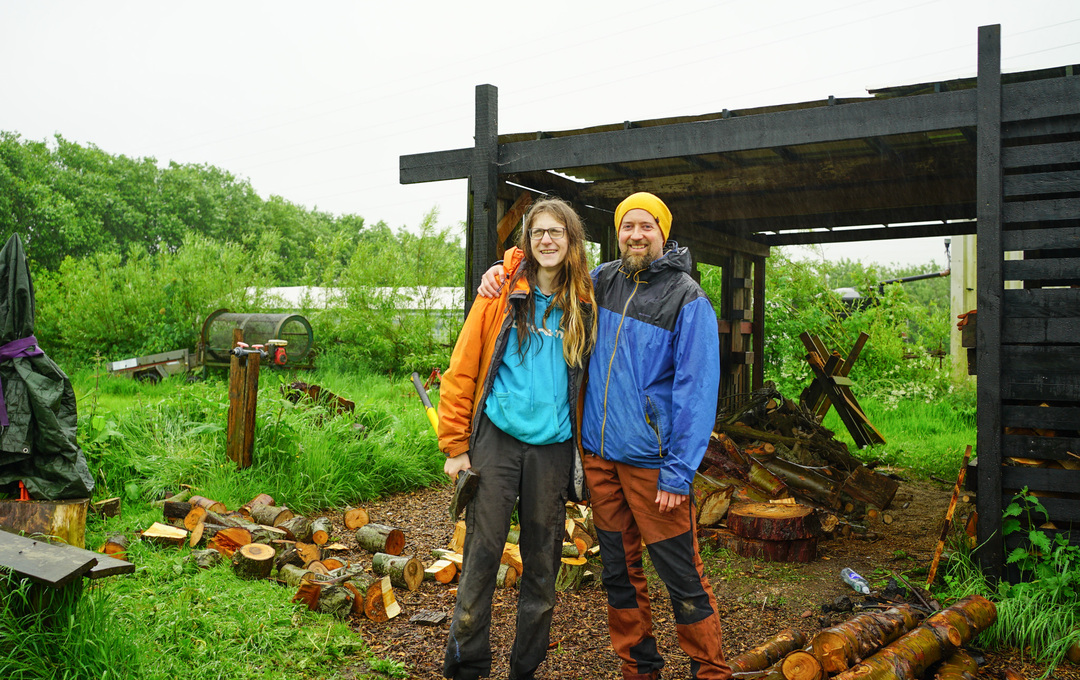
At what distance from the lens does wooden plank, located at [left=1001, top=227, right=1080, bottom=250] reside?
3744mm

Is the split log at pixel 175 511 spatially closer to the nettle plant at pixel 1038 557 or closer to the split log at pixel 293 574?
the split log at pixel 293 574

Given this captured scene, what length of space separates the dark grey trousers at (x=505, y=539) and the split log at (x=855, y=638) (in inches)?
43.0

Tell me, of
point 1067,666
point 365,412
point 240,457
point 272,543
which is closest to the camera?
point 1067,666

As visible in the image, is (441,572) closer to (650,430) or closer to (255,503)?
(255,503)

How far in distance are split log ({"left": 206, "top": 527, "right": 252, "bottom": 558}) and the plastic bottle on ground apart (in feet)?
11.7

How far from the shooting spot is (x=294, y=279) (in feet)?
141

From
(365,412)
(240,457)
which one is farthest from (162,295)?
Answer: (240,457)

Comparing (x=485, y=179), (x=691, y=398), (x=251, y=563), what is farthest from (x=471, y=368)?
(x=485, y=179)

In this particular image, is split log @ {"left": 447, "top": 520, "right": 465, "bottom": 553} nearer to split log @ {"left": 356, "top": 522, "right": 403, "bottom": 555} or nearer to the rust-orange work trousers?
split log @ {"left": 356, "top": 522, "right": 403, "bottom": 555}

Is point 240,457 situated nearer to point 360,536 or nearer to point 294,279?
point 360,536

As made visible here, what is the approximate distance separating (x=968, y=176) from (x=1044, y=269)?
2.33 meters

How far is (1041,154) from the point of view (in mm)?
3742

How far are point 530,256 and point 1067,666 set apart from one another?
9.92 feet

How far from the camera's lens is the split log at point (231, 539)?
170 inches
